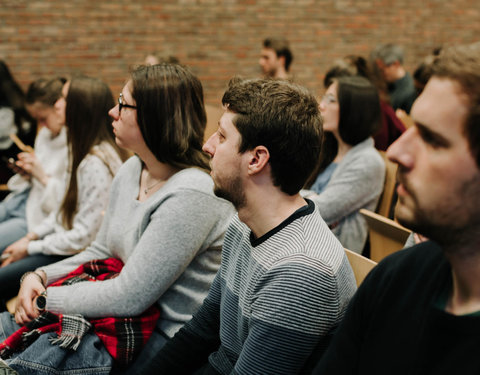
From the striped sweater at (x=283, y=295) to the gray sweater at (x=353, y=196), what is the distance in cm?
125

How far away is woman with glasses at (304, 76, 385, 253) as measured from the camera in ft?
8.44

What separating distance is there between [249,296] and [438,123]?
2.15 feet

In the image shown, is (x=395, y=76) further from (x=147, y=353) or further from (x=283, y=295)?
(x=283, y=295)

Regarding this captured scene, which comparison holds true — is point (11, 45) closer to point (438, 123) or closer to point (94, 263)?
point (94, 263)

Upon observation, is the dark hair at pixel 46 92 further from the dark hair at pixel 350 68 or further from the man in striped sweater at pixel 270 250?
the man in striped sweater at pixel 270 250

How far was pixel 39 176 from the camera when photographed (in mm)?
2936

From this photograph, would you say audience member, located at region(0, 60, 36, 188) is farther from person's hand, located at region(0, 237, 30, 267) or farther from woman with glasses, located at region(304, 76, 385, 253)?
woman with glasses, located at region(304, 76, 385, 253)

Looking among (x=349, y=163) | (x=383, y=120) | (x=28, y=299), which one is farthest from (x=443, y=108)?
(x=383, y=120)

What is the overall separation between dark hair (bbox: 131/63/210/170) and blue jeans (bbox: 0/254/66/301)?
1.04 meters

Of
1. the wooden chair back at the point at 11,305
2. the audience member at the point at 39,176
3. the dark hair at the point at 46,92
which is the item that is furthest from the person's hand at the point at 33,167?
the wooden chair back at the point at 11,305

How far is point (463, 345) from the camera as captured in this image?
782mm

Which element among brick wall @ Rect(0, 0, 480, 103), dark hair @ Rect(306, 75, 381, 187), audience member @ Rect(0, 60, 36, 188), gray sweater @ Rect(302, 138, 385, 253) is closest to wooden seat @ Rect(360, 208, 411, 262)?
gray sweater @ Rect(302, 138, 385, 253)

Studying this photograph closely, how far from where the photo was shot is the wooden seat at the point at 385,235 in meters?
1.98

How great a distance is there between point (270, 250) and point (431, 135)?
1.82 feet
